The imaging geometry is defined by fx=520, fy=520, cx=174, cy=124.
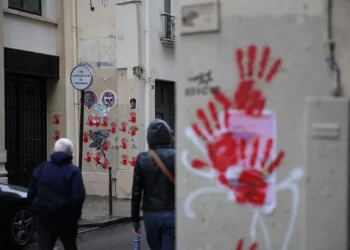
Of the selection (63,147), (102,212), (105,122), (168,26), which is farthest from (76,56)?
(63,147)

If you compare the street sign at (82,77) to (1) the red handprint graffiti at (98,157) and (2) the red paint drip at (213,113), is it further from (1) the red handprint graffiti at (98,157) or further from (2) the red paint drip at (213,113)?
(2) the red paint drip at (213,113)

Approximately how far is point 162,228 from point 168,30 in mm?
11328

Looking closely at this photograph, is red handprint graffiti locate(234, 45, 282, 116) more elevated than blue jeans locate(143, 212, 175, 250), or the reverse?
red handprint graffiti locate(234, 45, 282, 116)

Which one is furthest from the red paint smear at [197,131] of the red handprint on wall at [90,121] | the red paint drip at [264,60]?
the red handprint on wall at [90,121]

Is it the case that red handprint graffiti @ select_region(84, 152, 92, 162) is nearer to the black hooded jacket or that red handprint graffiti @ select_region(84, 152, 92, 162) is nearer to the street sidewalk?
the street sidewalk

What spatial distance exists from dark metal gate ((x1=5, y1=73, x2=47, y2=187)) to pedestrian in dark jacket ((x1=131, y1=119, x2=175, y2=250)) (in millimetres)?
9163

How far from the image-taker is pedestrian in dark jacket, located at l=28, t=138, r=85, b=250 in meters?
5.72

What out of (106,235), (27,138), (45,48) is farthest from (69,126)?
(106,235)

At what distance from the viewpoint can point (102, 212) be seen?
12.2 metres

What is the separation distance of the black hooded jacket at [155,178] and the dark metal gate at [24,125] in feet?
30.0

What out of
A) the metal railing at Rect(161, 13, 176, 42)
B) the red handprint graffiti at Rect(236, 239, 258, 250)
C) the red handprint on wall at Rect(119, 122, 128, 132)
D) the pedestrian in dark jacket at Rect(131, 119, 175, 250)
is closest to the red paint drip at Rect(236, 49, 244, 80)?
the red handprint graffiti at Rect(236, 239, 258, 250)

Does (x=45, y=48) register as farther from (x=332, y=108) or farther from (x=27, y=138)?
(x=332, y=108)

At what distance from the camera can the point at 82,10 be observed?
49.6ft

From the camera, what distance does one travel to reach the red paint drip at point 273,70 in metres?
3.07
